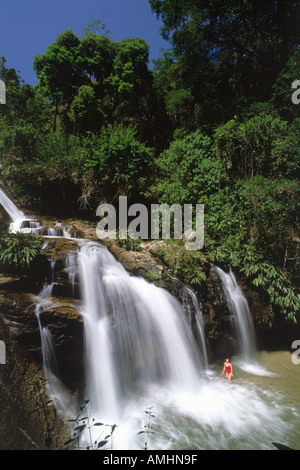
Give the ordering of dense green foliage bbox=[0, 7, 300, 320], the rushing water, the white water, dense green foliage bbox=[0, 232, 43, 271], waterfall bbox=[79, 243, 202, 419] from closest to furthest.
Result: the rushing water < waterfall bbox=[79, 243, 202, 419] < dense green foliage bbox=[0, 232, 43, 271] < dense green foliage bbox=[0, 7, 300, 320] < the white water

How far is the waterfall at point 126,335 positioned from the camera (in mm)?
4895

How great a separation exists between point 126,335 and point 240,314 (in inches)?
165

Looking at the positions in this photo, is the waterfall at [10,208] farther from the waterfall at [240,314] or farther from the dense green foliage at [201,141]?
the waterfall at [240,314]

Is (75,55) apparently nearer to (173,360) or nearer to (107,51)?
(107,51)

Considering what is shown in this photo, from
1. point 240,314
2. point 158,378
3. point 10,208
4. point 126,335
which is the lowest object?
point 158,378

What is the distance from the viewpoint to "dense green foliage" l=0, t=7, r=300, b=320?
8.25 metres

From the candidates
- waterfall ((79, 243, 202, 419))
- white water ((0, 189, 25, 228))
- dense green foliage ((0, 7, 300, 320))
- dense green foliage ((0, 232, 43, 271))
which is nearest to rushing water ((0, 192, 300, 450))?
waterfall ((79, 243, 202, 419))

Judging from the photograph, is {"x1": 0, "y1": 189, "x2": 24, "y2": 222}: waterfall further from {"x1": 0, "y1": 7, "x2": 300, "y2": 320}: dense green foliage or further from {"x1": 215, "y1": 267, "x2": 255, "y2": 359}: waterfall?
{"x1": 215, "y1": 267, "x2": 255, "y2": 359}: waterfall

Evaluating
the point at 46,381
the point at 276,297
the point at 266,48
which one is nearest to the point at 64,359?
the point at 46,381

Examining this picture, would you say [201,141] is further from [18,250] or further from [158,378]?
[158,378]

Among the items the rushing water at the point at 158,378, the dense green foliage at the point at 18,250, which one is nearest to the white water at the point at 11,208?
the dense green foliage at the point at 18,250

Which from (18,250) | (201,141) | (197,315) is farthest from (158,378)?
(201,141)

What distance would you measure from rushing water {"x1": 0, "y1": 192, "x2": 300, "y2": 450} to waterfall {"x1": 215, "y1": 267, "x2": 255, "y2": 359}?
440 millimetres

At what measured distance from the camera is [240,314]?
746 cm
